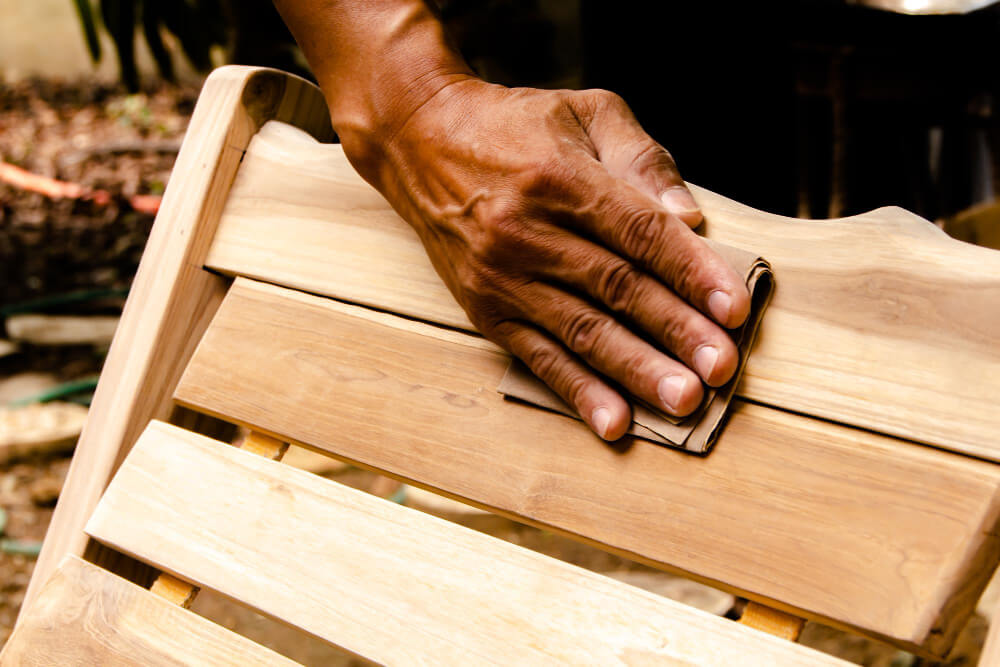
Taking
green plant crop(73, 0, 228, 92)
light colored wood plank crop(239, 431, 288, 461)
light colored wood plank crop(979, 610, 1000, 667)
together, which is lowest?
green plant crop(73, 0, 228, 92)

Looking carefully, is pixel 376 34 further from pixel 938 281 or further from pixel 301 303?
pixel 938 281

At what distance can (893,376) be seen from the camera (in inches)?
24.1

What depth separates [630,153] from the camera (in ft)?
2.34

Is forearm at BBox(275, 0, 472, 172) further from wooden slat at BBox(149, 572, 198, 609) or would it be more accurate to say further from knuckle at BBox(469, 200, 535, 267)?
wooden slat at BBox(149, 572, 198, 609)

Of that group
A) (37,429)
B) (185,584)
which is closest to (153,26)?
(37,429)

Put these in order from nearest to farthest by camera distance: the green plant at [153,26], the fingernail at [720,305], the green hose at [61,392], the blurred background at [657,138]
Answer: the fingernail at [720,305]
the blurred background at [657,138]
the green hose at [61,392]
the green plant at [153,26]

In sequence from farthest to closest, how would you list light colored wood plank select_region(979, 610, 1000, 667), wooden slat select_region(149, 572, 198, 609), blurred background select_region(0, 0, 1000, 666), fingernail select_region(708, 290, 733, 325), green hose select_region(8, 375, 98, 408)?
green hose select_region(8, 375, 98, 408) → blurred background select_region(0, 0, 1000, 666) → wooden slat select_region(149, 572, 198, 609) → fingernail select_region(708, 290, 733, 325) → light colored wood plank select_region(979, 610, 1000, 667)

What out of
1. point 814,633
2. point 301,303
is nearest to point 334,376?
point 301,303

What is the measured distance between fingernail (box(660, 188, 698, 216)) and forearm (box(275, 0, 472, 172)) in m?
0.25

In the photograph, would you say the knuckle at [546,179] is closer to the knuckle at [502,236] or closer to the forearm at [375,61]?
the knuckle at [502,236]

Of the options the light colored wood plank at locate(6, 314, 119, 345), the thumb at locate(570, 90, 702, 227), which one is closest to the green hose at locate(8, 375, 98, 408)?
the light colored wood plank at locate(6, 314, 119, 345)

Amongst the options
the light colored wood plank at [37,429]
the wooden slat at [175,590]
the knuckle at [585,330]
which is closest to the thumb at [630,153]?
the knuckle at [585,330]

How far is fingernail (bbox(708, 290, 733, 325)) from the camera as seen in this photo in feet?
2.05

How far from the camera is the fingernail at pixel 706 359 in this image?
2.07 feet
